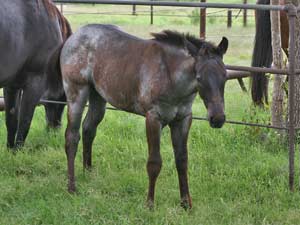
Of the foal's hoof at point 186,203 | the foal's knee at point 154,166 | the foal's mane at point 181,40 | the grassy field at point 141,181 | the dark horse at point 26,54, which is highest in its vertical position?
the foal's mane at point 181,40

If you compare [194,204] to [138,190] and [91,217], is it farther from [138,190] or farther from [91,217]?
Result: [91,217]

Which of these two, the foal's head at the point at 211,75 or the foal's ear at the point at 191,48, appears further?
the foal's ear at the point at 191,48

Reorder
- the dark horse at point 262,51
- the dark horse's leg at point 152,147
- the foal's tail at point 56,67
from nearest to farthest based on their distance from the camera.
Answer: the dark horse's leg at point 152,147 < the foal's tail at point 56,67 < the dark horse at point 262,51

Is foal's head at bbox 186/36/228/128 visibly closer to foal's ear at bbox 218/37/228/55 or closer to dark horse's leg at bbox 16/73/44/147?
foal's ear at bbox 218/37/228/55

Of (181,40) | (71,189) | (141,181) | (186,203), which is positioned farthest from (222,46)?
(71,189)

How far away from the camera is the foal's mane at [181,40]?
3711 millimetres

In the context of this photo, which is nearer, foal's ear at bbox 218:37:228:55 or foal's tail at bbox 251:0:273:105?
foal's ear at bbox 218:37:228:55

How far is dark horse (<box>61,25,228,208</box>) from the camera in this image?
3681mm

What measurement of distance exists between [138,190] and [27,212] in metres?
0.92

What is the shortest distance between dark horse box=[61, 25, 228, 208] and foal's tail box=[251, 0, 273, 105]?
9.83 feet

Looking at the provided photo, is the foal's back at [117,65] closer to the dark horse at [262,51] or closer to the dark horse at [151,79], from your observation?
the dark horse at [151,79]

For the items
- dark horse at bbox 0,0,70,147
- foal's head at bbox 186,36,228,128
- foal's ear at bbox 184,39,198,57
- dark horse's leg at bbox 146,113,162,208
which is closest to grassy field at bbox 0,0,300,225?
dark horse's leg at bbox 146,113,162,208

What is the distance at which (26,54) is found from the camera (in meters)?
5.37

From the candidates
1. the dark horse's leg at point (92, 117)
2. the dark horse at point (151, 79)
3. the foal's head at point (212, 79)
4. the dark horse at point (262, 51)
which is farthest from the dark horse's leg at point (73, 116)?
the dark horse at point (262, 51)
